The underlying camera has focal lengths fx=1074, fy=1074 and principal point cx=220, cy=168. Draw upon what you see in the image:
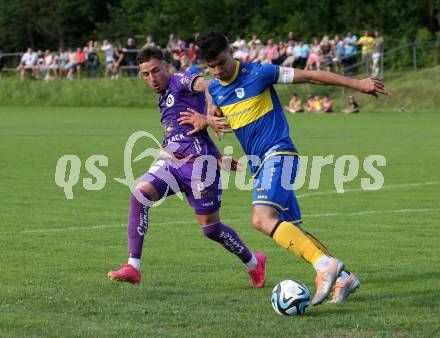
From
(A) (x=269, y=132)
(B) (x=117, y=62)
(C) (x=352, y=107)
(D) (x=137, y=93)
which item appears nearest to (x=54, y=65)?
(B) (x=117, y=62)

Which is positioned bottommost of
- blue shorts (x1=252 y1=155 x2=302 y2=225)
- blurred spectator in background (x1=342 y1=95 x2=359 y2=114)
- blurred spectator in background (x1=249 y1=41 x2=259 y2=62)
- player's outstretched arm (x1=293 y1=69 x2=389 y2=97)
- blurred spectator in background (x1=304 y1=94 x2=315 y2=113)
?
blurred spectator in background (x1=304 y1=94 x2=315 y2=113)

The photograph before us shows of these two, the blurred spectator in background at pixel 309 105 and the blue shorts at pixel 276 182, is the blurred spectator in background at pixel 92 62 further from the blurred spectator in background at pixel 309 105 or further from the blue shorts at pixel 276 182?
the blue shorts at pixel 276 182

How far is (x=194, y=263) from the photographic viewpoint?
33.0 feet

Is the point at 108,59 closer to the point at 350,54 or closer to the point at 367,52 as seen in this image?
the point at 350,54

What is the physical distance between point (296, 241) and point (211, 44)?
1608 millimetres

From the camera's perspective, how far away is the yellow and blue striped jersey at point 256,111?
8.27 meters

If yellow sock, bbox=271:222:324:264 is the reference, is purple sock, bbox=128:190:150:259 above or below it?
below

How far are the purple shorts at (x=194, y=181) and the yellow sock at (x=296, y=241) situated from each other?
122cm

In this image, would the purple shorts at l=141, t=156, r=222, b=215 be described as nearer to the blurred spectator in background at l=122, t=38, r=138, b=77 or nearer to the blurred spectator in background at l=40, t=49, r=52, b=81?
A: the blurred spectator in background at l=122, t=38, r=138, b=77

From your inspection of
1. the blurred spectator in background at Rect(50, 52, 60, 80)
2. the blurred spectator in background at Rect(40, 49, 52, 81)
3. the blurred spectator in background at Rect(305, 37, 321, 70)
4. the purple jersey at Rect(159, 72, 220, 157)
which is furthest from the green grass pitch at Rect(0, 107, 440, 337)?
the blurred spectator in background at Rect(40, 49, 52, 81)

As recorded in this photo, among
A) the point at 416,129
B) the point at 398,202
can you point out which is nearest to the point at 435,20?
the point at 416,129

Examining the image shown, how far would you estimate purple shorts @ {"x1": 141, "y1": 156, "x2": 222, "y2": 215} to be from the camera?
9.10m

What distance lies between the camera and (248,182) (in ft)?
60.4

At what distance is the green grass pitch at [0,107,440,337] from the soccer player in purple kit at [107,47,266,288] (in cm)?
32
